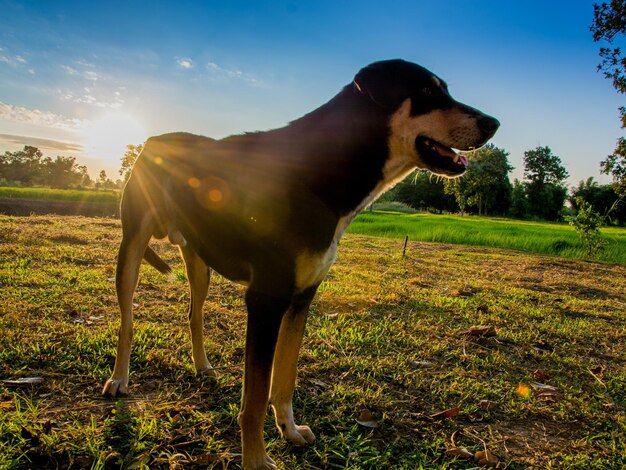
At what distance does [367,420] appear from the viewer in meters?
2.90

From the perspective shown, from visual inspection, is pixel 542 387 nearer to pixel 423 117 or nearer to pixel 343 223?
pixel 343 223

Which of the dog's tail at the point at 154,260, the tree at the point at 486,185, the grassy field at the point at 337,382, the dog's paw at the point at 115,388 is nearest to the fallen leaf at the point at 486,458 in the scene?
the grassy field at the point at 337,382

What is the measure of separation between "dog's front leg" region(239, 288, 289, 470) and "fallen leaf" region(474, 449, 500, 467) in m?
1.35

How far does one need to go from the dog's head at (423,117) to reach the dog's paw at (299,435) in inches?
78.8

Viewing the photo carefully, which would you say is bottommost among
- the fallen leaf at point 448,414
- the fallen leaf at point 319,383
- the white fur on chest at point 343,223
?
the fallen leaf at point 319,383

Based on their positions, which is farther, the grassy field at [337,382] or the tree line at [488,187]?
the tree line at [488,187]

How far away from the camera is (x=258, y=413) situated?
228 centimetres

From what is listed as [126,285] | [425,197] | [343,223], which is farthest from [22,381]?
[425,197]

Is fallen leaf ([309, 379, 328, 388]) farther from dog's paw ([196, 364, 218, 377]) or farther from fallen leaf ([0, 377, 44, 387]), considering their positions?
fallen leaf ([0, 377, 44, 387])

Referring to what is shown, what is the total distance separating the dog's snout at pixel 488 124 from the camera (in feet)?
9.02

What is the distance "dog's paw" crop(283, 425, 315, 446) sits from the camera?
260 cm

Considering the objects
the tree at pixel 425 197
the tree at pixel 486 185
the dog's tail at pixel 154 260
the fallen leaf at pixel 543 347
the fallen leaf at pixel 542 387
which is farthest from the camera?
the tree at pixel 425 197

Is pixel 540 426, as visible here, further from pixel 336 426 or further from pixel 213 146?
pixel 213 146

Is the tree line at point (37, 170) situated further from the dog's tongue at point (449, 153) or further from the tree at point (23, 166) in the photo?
the dog's tongue at point (449, 153)
